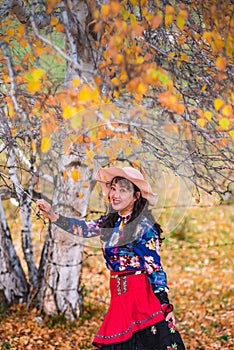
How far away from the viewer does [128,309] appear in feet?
12.3

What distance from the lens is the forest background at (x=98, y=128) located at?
3.20 m

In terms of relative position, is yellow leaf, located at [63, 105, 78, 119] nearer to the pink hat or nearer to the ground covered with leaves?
the pink hat

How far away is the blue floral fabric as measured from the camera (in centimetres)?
365

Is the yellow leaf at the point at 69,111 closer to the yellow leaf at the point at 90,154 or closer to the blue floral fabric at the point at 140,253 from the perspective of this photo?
the blue floral fabric at the point at 140,253

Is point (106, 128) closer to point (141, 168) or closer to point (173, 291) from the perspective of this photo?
point (141, 168)

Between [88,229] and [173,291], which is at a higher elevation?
[88,229]

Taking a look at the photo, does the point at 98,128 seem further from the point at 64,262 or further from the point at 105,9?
the point at 64,262

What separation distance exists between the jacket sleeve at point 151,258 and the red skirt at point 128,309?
0.07 metres

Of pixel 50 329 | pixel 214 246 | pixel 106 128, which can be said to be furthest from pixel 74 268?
pixel 214 246

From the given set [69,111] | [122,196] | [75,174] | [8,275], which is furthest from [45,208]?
[8,275]

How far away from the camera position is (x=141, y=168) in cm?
473

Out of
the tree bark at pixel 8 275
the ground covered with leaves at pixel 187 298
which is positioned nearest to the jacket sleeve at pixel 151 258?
the ground covered with leaves at pixel 187 298

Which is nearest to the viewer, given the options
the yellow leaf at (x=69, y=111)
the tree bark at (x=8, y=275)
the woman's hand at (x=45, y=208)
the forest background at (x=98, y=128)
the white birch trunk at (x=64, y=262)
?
the yellow leaf at (x=69, y=111)

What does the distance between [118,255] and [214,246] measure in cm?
762
